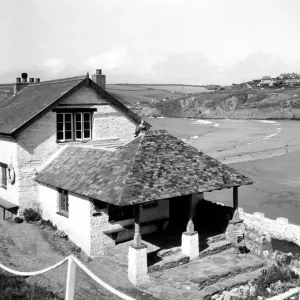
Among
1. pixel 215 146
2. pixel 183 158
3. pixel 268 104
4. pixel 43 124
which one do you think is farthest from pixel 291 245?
pixel 268 104

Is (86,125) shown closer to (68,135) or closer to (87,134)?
(87,134)

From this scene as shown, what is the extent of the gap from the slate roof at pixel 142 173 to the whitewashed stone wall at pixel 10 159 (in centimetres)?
132

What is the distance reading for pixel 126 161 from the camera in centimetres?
1552


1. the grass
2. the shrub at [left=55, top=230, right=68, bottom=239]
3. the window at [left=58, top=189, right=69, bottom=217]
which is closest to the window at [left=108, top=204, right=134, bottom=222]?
the window at [left=58, top=189, right=69, bottom=217]

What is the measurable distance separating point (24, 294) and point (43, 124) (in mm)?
10601

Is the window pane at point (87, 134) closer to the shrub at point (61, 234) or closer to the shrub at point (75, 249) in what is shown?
the shrub at point (61, 234)

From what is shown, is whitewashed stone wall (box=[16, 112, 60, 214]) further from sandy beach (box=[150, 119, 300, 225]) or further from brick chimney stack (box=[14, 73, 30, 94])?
sandy beach (box=[150, 119, 300, 225])

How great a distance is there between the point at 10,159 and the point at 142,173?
7.38 m

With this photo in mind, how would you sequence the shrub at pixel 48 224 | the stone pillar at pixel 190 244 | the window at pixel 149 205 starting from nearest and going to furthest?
the stone pillar at pixel 190 244
the window at pixel 149 205
the shrub at pixel 48 224

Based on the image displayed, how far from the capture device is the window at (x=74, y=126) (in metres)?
20.0

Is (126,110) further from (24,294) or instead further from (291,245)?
(24,294)

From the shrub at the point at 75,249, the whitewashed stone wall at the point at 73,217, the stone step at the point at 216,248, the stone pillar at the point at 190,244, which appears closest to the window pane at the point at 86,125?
the whitewashed stone wall at the point at 73,217

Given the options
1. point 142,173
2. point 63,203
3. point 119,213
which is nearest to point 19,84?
point 63,203

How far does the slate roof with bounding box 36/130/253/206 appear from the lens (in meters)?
14.1
